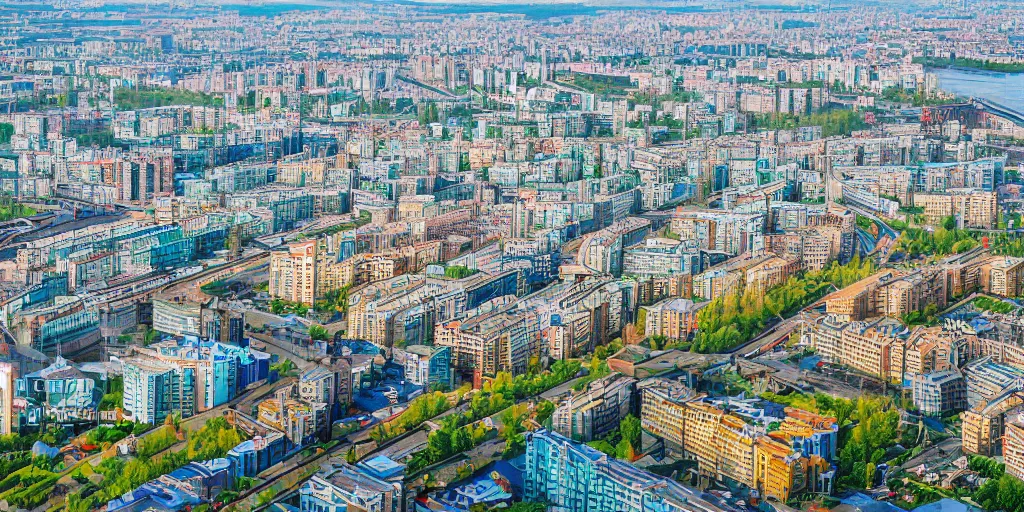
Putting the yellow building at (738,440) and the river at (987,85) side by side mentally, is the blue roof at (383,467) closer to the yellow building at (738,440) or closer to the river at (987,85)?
the yellow building at (738,440)

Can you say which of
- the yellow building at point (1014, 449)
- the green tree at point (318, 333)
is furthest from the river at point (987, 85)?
the yellow building at point (1014, 449)

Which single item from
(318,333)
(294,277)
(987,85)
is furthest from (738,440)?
(987,85)

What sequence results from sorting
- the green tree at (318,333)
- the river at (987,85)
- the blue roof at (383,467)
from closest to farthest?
the blue roof at (383,467)
the green tree at (318,333)
the river at (987,85)

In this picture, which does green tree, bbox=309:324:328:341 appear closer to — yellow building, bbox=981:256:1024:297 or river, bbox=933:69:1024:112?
yellow building, bbox=981:256:1024:297

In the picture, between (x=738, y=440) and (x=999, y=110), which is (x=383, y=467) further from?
(x=999, y=110)

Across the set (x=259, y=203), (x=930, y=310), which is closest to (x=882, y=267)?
(x=930, y=310)

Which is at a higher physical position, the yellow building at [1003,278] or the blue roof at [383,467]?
the yellow building at [1003,278]

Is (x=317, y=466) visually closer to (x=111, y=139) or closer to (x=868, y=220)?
(x=868, y=220)

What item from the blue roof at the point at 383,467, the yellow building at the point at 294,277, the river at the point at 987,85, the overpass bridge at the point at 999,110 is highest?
the river at the point at 987,85
